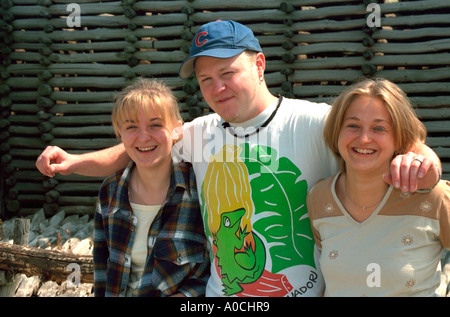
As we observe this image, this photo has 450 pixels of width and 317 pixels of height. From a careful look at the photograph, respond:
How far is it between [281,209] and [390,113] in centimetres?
68

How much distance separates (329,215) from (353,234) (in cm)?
14

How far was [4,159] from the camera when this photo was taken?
6.52 meters

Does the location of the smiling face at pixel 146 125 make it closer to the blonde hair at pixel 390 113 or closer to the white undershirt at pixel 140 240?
the white undershirt at pixel 140 240

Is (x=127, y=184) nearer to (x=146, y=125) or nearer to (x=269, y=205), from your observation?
(x=146, y=125)

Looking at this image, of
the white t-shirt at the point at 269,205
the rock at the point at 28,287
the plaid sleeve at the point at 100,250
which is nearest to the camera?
the white t-shirt at the point at 269,205

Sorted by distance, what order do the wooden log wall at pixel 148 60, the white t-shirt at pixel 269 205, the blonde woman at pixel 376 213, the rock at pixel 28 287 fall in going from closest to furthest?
the blonde woman at pixel 376 213
the white t-shirt at pixel 269 205
the rock at pixel 28 287
the wooden log wall at pixel 148 60

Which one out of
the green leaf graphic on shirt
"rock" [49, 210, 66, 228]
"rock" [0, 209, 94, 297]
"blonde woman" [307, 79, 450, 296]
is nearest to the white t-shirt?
the green leaf graphic on shirt

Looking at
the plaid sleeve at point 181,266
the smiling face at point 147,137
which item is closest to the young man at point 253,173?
the plaid sleeve at point 181,266

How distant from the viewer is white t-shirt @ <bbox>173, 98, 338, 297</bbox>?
2.45 m

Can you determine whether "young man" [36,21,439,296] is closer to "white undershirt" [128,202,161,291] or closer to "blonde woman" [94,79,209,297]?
"blonde woman" [94,79,209,297]

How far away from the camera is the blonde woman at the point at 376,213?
2.21 metres

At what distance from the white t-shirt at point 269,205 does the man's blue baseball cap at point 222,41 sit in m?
0.35
